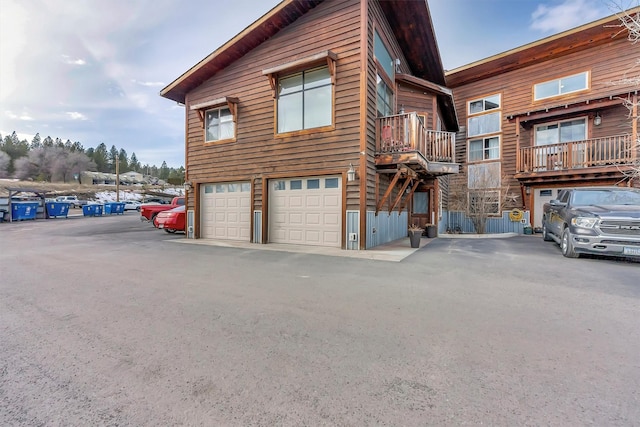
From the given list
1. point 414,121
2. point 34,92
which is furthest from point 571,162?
point 34,92

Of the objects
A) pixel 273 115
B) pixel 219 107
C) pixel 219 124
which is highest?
pixel 219 107

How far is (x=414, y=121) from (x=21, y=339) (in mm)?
8630

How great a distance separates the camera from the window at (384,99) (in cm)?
895

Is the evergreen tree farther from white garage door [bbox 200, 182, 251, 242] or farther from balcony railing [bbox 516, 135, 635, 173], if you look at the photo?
balcony railing [bbox 516, 135, 635, 173]

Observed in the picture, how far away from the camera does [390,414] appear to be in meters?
1.60

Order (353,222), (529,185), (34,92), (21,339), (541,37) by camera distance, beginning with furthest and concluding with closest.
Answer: (34,92) → (529,185) → (541,37) → (353,222) → (21,339)

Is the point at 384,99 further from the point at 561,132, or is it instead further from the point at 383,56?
the point at 561,132

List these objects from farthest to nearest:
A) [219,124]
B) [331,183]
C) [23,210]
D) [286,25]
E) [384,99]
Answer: [23,210]
[219,124]
[384,99]
[286,25]
[331,183]

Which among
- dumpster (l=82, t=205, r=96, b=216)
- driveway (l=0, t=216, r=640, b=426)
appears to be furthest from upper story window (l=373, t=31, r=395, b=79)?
dumpster (l=82, t=205, r=96, b=216)

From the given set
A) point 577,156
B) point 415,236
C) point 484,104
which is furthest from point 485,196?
point 415,236

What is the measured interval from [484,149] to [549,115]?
3496 millimetres

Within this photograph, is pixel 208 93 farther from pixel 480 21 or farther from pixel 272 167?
pixel 480 21

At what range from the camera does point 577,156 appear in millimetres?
11172

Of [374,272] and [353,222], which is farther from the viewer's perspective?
[353,222]
